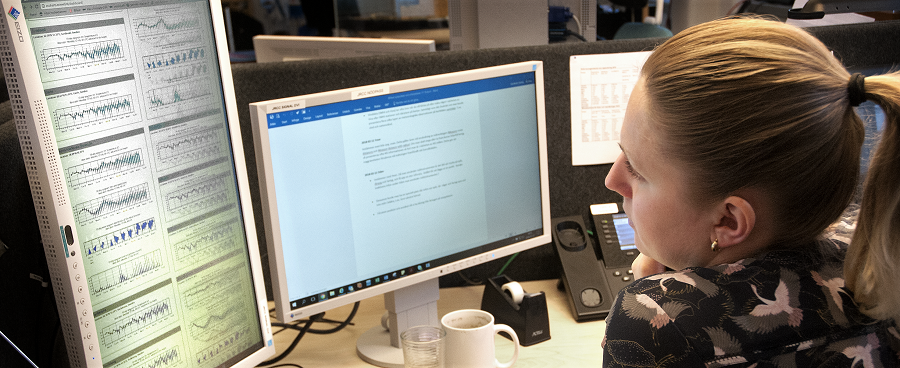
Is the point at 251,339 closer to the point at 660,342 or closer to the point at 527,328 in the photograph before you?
the point at 527,328

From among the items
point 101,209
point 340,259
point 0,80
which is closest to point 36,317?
point 101,209

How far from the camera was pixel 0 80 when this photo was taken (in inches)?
43.8

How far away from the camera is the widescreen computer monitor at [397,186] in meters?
0.90

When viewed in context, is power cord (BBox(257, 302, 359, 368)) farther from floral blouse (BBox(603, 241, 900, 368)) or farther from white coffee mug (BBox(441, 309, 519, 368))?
floral blouse (BBox(603, 241, 900, 368))

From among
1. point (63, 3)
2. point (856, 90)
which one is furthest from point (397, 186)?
point (856, 90)

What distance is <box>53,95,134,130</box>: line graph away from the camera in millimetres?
621

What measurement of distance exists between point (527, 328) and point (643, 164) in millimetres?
486

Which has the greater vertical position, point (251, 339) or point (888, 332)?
point (888, 332)

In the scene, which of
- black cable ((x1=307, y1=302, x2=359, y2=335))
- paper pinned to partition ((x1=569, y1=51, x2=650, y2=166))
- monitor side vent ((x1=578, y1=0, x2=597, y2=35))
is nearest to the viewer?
black cable ((x1=307, y1=302, x2=359, y2=335))

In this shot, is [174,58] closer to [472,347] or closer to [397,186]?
[397,186]

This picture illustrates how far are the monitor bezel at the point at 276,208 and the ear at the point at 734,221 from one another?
49 centimetres

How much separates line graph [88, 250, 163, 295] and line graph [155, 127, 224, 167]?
101 millimetres

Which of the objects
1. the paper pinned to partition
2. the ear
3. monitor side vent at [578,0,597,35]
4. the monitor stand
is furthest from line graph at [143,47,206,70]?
monitor side vent at [578,0,597,35]

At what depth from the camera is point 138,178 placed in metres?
0.71
